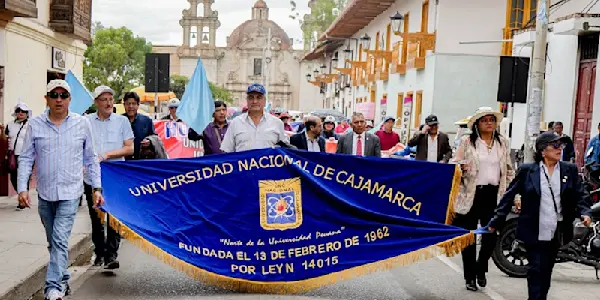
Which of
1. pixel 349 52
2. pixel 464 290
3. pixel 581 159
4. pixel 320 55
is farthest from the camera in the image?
pixel 320 55

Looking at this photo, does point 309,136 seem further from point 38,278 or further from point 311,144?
point 38,278

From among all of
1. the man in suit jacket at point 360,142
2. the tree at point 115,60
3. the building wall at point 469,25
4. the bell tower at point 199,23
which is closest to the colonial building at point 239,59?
the bell tower at point 199,23

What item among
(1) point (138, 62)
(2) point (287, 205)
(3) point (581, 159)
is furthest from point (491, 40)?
(1) point (138, 62)

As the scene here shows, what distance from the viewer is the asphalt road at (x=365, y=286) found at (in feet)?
22.8

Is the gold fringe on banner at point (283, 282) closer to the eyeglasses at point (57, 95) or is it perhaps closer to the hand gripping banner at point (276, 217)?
the hand gripping banner at point (276, 217)

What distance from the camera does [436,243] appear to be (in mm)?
7070

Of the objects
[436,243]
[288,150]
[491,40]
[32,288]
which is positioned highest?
[491,40]

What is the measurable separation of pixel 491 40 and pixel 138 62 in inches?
1197

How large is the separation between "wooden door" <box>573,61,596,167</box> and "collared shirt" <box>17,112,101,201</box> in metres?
12.5

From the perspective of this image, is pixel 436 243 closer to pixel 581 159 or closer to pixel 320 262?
pixel 320 262

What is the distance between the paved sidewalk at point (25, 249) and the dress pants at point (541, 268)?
4318 millimetres

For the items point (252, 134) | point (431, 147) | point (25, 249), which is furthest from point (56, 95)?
point (431, 147)

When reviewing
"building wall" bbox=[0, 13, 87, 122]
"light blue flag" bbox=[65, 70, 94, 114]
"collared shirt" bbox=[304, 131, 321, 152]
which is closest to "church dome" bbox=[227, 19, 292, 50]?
"building wall" bbox=[0, 13, 87, 122]

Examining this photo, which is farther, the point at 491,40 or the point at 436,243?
the point at 491,40
